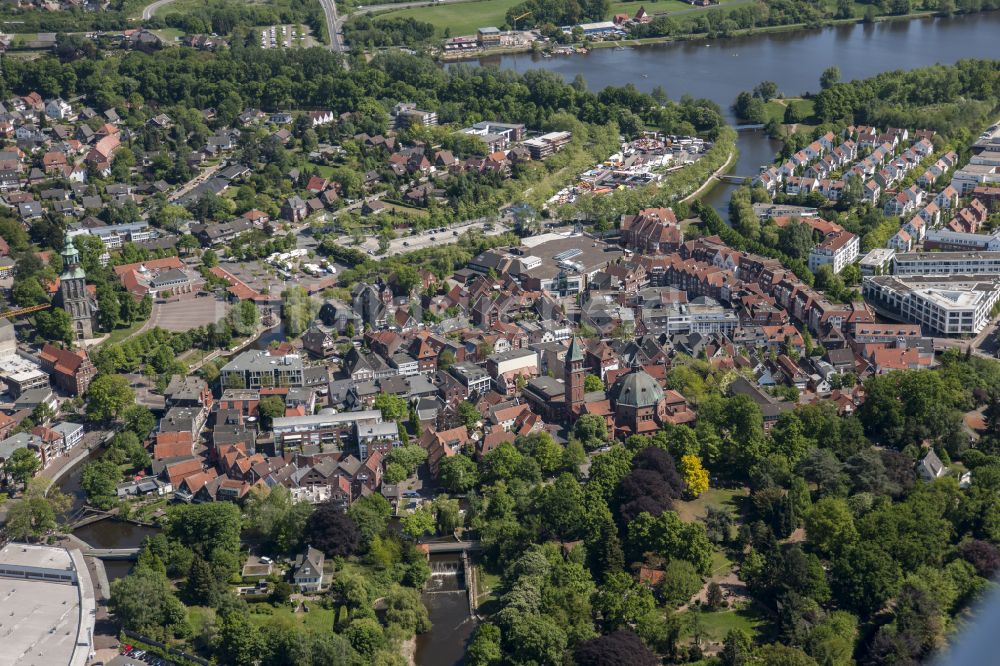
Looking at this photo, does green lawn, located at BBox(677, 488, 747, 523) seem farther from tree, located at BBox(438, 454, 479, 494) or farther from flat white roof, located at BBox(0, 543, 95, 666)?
flat white roof, located at BBox(0, 543, 95, 666)

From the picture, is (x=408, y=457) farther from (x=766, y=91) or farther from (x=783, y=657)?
(x=766, y=91)

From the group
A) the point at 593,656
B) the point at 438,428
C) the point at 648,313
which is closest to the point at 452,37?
the point at 648,313

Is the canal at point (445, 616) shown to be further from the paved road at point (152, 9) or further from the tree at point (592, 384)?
the paved road at point (152, 9)

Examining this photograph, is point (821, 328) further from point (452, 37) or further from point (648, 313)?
point (452, 37)

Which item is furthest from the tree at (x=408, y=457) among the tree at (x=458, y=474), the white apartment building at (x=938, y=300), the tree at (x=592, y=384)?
the white apartment building at (x=938, y=300)

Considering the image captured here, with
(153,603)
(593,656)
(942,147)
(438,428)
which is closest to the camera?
(593,656)

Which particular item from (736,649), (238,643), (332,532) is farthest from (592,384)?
(238,643)
